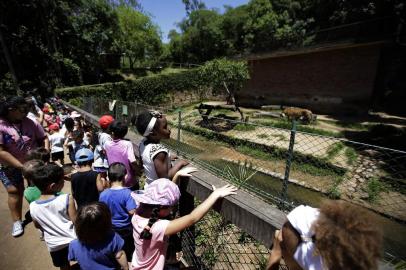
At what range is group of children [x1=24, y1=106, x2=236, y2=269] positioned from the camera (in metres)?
1.72

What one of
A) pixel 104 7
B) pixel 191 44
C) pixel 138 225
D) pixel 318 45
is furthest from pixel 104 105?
pixel 191 44

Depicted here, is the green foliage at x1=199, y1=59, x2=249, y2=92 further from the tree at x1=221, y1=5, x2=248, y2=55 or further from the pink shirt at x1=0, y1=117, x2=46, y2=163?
the tree at x1=221, y1=5, x2=248, y2=55

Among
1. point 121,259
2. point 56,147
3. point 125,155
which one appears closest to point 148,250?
point 121,259

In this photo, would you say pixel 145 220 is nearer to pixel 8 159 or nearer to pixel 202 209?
pixel 202 209

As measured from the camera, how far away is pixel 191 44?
143 feet

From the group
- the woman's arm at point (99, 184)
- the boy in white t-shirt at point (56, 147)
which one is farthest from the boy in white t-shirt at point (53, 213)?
the boy in white t-shirt at point (56, 147)

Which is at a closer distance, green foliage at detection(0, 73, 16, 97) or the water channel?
the water channel

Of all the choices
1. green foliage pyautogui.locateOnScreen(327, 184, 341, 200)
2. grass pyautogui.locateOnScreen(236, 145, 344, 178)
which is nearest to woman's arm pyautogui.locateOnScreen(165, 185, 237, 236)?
green foliage pyautogui.locateOnScreen(327, 184, 341, 200)

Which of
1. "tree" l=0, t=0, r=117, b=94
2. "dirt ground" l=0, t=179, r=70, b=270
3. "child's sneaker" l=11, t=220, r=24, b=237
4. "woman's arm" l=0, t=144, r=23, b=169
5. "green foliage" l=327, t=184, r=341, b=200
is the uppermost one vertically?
"tree" l=0, t=0, r=117, b=94

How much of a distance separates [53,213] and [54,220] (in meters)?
0.06

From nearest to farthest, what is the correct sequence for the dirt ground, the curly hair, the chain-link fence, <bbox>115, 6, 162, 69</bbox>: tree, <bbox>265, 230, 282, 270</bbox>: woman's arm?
the curly hair < <bbox>265, 230, 282, 270</bbox>: woman's arm < the dirt ground < the chain-link fence < <bbox>115, 6, 162, 69</bbox>: tree

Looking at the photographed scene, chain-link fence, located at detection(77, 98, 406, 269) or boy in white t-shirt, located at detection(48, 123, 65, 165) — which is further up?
boy in white t-shirt, located at detection(48, 123, 65, 165)

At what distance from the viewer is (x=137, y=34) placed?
36.2 m

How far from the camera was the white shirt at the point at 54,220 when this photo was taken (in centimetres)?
231
